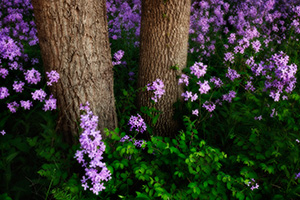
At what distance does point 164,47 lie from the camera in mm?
2537

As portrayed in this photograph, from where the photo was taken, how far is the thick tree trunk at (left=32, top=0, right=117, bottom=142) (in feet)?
6.21

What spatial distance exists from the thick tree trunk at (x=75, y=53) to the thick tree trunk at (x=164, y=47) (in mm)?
547

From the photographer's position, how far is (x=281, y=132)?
2.10 meters

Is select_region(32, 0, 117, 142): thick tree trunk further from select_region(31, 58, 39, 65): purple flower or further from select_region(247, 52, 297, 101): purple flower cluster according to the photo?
select_region(247, 52, 297, 101): purple flower cluster

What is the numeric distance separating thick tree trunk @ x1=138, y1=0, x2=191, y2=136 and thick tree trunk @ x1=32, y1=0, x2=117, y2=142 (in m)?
0.55

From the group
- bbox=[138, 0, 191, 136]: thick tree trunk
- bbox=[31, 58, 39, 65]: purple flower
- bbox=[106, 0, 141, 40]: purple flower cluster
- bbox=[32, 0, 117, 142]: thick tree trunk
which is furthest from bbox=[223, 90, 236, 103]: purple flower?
bbox=[31, 58, 39, 65]: purple flower

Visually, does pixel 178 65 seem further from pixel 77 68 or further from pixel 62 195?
pixel 62 195

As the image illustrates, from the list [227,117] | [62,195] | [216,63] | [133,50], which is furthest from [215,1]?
[62,195]

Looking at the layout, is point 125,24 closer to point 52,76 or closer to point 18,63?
point 18,63

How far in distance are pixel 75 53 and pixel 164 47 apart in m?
0.98

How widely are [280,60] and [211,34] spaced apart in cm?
268

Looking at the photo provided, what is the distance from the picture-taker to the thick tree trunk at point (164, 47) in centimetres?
242

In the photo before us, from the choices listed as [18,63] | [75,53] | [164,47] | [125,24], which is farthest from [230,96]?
[18,63]

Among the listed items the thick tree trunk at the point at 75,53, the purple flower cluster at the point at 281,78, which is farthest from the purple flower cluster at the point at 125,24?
the purple flower cluster at the point at 281,78
